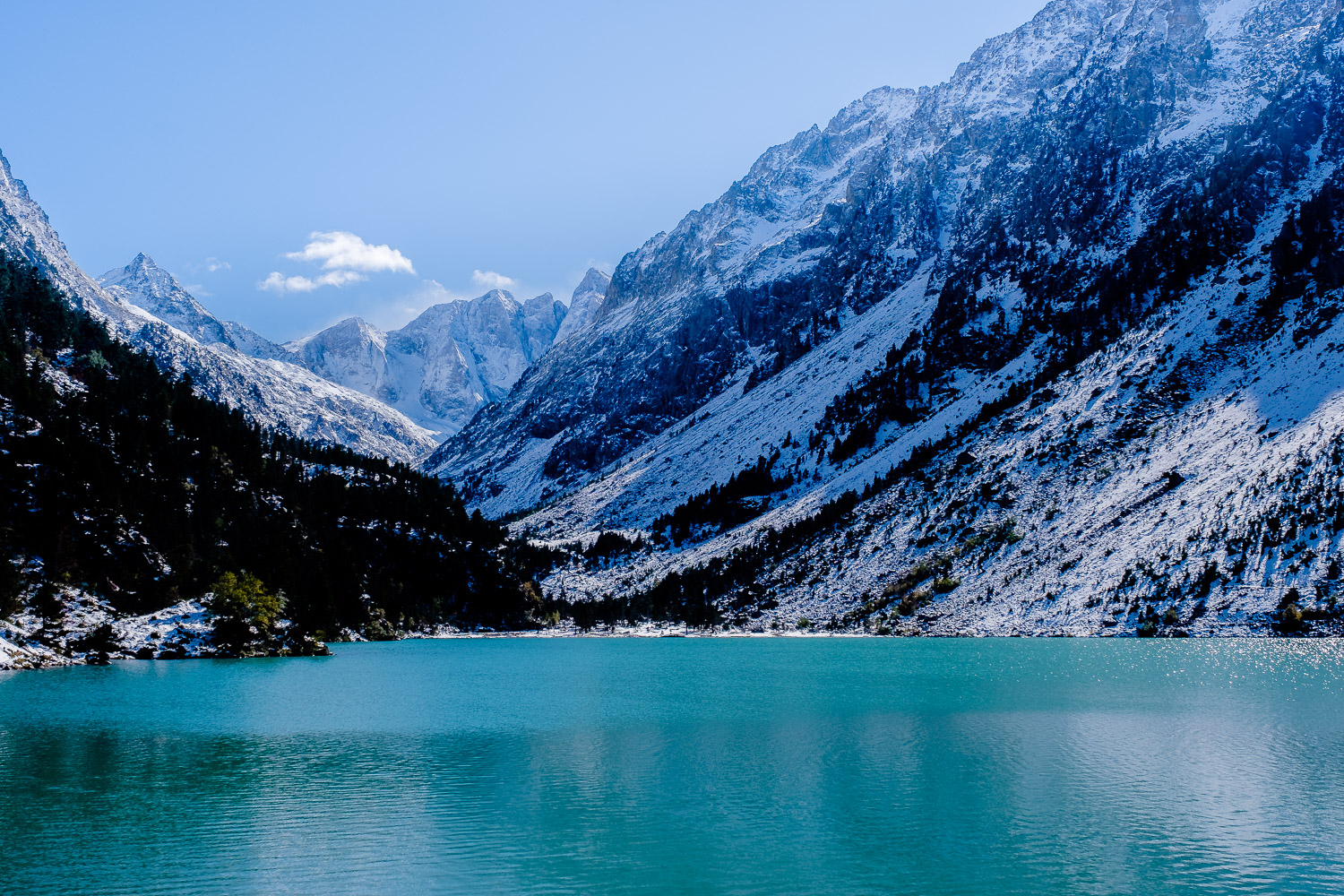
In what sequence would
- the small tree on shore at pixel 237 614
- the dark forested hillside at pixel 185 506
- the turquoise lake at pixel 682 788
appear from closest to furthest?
the turquoise lake at pixel 682 788 < the dark forested hillside at pixel 185 506 < the small tree on shore at pixel 237 614

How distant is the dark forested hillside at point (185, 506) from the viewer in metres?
91.2

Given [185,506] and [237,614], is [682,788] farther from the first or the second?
[185,506]

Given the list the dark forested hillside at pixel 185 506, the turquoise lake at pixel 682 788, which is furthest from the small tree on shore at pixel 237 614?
the turquoise lake at pixel 682 788

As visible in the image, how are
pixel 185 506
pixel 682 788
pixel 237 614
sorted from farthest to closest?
1. pixel 185 506
2. pixel 237 614
3. pixel 682 788

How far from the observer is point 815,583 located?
550 feet

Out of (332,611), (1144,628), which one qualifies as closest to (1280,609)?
(1144,628)

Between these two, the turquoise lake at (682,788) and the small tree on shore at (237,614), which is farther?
the small tree on shore at (237,614)

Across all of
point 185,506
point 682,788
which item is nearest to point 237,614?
point 185,506

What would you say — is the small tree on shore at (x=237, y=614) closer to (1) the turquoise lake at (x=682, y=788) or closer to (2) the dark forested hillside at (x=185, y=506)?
(2) the dark forested hillside at (x=185, y=506)

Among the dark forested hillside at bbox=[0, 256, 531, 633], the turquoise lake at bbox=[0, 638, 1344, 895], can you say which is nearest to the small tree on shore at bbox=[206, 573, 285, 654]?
the dark forested hillside at bbox=[0, 256, 531, 633]

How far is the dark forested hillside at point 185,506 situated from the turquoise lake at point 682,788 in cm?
2741

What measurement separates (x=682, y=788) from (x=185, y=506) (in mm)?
96772

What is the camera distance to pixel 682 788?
116 feet

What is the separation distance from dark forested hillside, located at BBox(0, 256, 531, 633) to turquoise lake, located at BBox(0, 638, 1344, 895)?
27409mm
